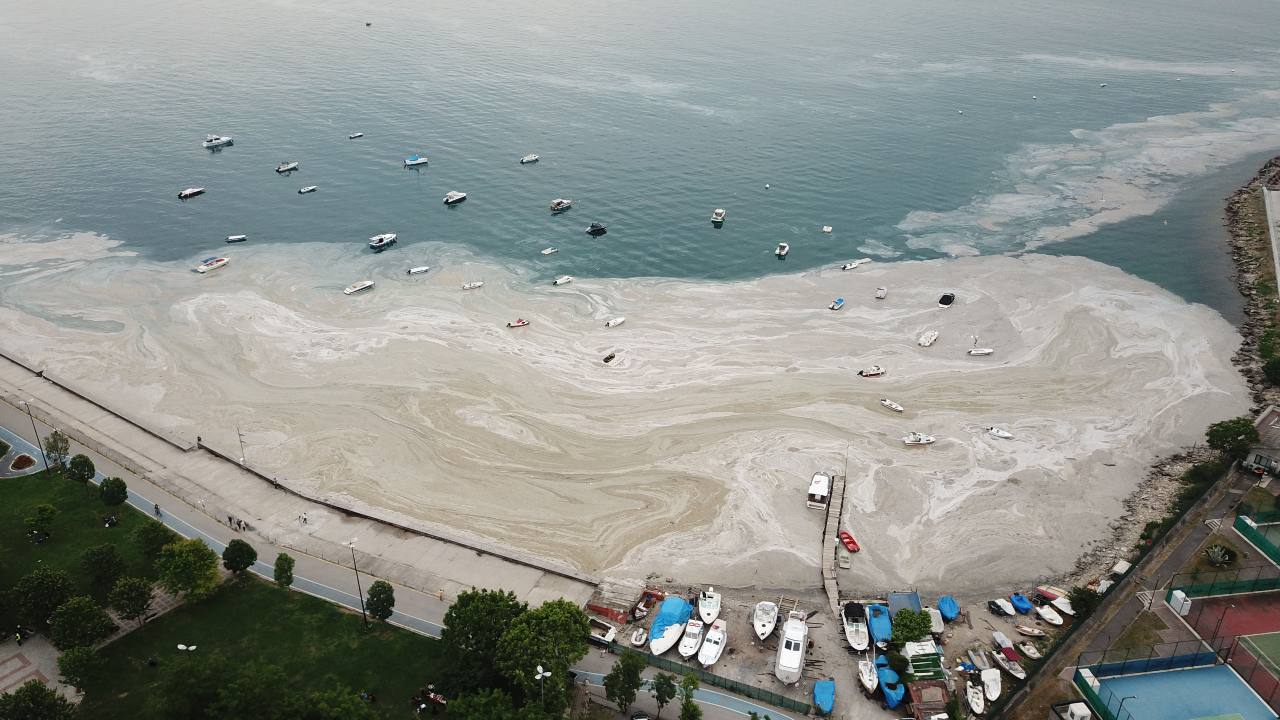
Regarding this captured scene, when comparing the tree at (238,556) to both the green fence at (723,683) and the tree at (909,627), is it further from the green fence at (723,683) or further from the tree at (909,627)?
the tree at (909,627)

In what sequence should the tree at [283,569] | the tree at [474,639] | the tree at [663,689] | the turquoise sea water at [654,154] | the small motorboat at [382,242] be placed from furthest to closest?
the turquoise sea water at [654,154]
the small motorboat at [382,242]
the tree at [283,569]
the tree at [474,639]
the tree at [663,689]

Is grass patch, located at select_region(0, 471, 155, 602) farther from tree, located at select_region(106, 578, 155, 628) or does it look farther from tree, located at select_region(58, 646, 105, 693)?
tree, located at select_region(58, 646, 105, 693)

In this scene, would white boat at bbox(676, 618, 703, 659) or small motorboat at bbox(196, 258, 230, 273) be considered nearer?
white boat at bbox(676, 618, 703, 659)

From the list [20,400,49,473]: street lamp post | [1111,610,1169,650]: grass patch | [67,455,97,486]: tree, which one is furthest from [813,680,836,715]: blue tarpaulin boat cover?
[20,400,49,473]: street lamp post

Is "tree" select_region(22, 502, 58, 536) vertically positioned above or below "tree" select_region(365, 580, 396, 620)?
below

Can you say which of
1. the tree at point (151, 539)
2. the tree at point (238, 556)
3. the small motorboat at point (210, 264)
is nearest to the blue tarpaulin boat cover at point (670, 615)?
the tree at point (238, 556)

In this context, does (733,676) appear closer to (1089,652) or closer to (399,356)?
(1089,652)

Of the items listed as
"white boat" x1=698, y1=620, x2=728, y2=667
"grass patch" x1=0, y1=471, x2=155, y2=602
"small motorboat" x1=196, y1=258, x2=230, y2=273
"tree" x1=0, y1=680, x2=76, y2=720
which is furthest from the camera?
"small motorboat" x1=196, y1=258, x2=230, y2=273
